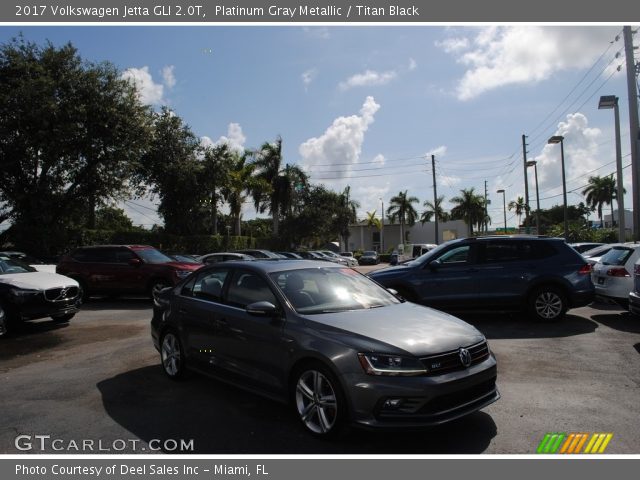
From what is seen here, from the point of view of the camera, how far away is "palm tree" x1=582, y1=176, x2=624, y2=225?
281 ft

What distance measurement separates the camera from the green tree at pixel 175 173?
34.1m

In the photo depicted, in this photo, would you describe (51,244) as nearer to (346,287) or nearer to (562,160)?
(346,287)

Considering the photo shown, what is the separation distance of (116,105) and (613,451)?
27666 mm

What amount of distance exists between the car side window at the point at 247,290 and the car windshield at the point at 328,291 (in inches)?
5.6

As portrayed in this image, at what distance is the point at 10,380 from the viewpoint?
251 inches

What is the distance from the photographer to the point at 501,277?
9.66 meters

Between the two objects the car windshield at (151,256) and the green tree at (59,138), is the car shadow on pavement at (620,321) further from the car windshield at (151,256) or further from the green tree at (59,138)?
the green tree at (59,138)

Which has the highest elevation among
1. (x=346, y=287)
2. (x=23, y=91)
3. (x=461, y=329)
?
(x=23, y=91)

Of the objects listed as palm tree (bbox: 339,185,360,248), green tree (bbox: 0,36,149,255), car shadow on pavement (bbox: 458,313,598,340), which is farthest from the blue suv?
palm tree (bbox: 339,185,360,248)

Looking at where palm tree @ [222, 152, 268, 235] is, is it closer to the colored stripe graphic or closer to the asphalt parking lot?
the asphalt parking lot

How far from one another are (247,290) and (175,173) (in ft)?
99.7

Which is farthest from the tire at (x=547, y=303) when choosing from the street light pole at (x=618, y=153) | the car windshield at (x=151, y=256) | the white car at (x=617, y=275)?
the street light pole at (x=618, y=153)

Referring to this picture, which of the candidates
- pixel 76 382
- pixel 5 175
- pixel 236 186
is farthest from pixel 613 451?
pixel 236 186

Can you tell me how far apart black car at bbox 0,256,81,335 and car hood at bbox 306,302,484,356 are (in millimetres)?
6986
